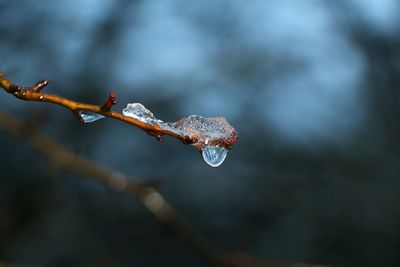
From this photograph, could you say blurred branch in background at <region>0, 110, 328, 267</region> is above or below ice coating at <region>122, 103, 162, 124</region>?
above

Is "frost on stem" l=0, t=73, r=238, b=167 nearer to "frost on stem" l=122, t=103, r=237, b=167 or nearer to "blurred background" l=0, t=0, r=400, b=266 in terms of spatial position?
"frost on stem" l=122, t=103, r=237, b=167

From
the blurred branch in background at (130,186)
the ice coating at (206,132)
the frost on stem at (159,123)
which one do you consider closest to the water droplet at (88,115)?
the frost on stem at (159,123)

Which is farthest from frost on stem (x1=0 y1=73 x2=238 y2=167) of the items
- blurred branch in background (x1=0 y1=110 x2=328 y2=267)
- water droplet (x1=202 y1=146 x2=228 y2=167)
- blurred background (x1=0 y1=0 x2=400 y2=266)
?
blurred background (x1=0 y1=0 x2=400 y2=266)

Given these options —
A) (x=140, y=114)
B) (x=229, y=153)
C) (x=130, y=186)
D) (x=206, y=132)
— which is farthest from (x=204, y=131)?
(x=229, y=153)

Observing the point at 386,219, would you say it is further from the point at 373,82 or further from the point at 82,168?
the point at 82,168

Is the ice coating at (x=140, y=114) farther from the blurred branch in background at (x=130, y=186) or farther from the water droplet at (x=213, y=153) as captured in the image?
the blurred branch in background at (x=130, y=186)

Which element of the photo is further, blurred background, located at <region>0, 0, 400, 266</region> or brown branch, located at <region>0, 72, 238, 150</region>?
blurred background, located at <region>0, 0, 400, 266</region>

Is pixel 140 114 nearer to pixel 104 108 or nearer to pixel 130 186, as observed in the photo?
pixel 104 108

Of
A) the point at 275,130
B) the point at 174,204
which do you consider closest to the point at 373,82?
the point at 275,130
